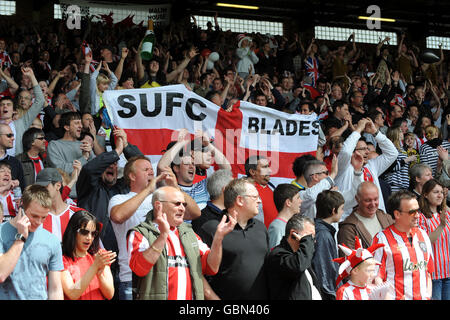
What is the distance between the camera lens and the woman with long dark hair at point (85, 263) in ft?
13.9

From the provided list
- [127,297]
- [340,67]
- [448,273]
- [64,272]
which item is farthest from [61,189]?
[340,67]

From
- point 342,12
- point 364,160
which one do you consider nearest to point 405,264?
point 364,160

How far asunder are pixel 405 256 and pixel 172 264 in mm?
1864

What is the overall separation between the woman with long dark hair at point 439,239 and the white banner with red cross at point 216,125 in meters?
1.69

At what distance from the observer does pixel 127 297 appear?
497 cm

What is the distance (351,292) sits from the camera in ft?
15.2

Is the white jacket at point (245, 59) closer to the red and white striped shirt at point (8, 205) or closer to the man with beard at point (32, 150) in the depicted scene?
the man with beard at point (32, 150)

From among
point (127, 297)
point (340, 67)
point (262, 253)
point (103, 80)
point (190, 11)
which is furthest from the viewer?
point (190, 11)

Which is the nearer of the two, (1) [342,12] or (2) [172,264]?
(2) [172,264]

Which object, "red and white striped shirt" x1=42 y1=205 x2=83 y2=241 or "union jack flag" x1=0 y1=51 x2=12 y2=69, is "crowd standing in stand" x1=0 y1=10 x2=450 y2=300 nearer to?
"red and white striped shirt" x1=42 y1=205 x2=83 y2=241

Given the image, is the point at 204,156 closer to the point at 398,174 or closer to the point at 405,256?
the point at 405,256

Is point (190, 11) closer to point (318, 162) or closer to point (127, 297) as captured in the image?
point (318, 162)

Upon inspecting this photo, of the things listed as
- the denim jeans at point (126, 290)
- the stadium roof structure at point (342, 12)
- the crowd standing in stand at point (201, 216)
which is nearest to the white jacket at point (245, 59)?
the crowd standing in stand at point (201, 216)
